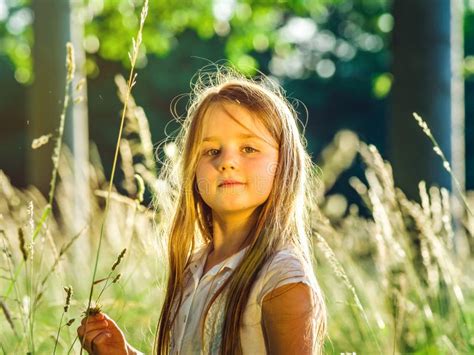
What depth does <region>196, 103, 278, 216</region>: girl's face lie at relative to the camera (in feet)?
5.98

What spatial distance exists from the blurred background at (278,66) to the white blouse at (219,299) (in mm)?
523

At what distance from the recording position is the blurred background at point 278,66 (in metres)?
3.77

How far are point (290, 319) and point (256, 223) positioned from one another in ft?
1.11

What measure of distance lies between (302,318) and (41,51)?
14.4 ft

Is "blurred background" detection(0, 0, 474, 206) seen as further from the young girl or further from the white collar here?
the white collar

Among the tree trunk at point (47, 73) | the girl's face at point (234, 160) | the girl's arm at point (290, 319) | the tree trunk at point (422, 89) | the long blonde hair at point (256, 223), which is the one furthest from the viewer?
the tree trunk at point (47, 73)

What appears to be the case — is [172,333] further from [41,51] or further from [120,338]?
[41,51]

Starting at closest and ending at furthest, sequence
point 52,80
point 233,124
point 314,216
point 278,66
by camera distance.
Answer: point 233,124, point 314,216, point 52,80, point 278,66

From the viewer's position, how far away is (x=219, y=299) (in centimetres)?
177

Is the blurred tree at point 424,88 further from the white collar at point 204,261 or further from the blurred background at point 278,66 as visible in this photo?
the white collar at point 204,261

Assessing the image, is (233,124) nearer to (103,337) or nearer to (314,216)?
(103,337)

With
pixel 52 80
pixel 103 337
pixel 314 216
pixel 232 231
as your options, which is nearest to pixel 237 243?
pixel 232 231

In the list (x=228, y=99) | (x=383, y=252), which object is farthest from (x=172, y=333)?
(x=383, y=252)

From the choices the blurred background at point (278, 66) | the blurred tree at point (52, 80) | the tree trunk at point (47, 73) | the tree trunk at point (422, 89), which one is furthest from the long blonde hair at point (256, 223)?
the tree trunk at point (47, 73)
